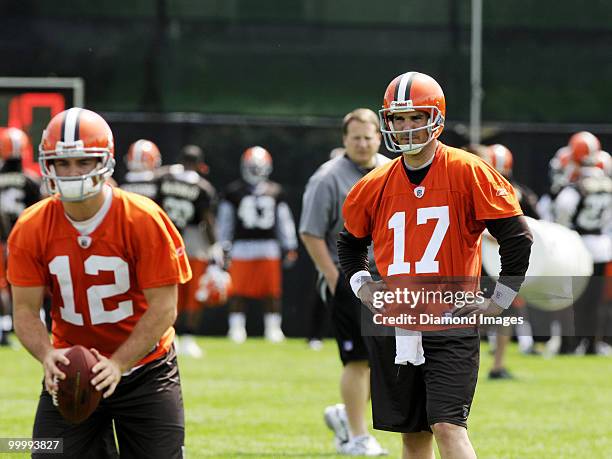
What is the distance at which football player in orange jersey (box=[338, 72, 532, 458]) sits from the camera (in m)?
5.23

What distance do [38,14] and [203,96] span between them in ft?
7.70

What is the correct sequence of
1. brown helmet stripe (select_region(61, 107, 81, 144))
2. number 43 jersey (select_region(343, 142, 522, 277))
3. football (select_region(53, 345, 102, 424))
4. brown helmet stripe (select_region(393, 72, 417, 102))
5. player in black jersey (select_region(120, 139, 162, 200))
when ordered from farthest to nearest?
player in black jersey (select_region(120, 139, 162, 200)) < brown helmet stripe (select_region(393, 72, 417, 102)) < number 43 jersey (select_region(343, 142, 522, 277)) < brown helmet stripe (select_region(61, 107, 81, 144)) < football (select_region(53, 345, 102, 424))

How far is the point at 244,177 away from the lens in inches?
623

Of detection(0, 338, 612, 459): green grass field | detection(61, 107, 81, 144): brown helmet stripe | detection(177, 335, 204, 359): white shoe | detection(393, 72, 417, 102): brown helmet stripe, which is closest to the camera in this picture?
detection(61, 107, 81, 144): brown helmet stripe

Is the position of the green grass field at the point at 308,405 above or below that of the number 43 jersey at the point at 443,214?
below

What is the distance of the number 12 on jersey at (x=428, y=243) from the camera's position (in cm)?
531

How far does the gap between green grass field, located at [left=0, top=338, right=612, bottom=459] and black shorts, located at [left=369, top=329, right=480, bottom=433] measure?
214 centimetres

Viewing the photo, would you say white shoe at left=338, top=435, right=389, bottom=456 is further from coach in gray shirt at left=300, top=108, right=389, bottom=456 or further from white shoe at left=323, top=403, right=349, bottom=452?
white shoe at left=323, top=403, right=349, bottom=452

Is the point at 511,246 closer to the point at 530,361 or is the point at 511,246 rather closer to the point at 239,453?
the point at 239,453

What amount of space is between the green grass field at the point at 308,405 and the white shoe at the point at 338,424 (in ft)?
0.28

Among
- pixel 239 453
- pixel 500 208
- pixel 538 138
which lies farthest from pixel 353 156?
pixel 538 138

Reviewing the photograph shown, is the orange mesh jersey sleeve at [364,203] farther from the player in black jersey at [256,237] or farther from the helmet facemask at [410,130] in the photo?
the player in black jersey at [256,237]

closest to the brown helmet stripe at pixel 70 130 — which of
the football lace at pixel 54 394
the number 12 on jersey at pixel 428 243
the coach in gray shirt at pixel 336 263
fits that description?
the football lace at pixel 54 394

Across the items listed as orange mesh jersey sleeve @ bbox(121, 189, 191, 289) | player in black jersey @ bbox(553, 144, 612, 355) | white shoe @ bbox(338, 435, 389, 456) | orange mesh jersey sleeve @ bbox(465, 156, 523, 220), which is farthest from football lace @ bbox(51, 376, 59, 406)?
player in black jersey @ bbox(553, 144, 612, 355)
